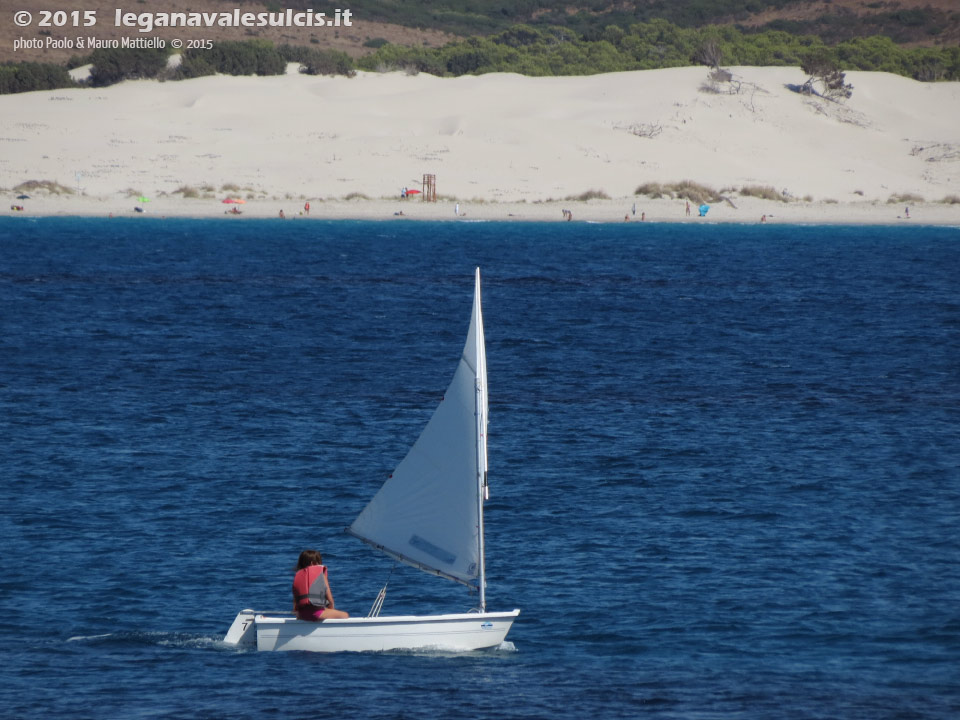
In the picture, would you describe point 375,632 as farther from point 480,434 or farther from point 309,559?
point 480,434

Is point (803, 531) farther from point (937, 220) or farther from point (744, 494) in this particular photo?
point (937, 220)

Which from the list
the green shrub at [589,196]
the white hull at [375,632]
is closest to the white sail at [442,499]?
the white hull at [375,632]

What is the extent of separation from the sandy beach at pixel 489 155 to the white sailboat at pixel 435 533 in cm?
12748

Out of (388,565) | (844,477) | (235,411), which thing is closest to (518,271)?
(235,411)

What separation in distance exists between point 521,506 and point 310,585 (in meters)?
10.9

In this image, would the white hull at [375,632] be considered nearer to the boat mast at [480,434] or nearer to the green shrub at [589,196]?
the boat mast at [480,434]

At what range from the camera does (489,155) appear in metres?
174

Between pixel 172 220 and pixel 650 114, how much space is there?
239ft

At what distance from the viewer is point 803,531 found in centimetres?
3102

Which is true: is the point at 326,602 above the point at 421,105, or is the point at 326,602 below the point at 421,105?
below

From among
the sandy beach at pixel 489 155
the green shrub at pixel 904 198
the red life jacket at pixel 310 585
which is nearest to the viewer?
the red life jacket at pixel 310 585

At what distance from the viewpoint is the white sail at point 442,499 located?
23.9m

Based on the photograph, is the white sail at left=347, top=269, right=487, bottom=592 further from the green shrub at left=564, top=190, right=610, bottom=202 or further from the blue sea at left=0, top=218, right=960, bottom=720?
the green shrub at left=564, top=190, right=610, bottom=202

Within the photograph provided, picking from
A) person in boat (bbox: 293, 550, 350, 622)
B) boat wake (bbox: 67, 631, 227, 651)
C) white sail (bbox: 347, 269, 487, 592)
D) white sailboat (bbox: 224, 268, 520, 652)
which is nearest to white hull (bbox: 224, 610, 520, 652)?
white sailboat (bbox: 224, 268, 520, 652)
